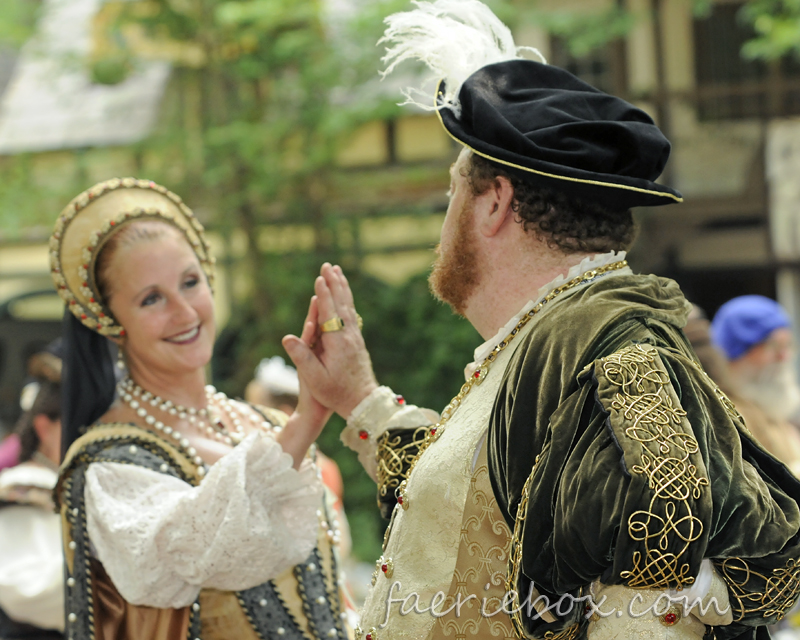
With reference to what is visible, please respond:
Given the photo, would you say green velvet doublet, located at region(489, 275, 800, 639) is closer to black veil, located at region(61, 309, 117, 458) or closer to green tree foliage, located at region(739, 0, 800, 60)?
black veil, located at region(61, 309, 117, 458)

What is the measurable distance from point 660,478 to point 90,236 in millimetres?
1700

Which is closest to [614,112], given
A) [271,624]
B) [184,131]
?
[271,624]

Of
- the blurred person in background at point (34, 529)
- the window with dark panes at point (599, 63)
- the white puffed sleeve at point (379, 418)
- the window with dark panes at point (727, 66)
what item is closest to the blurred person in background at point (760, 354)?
the white puffed sleeve at point (379, 418)

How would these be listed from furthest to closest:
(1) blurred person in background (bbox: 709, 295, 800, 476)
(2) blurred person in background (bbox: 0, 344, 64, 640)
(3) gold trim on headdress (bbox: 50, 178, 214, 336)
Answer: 1. (1) blurred person in background (bbox: 709, 295, 800, 476)
2. (2) blurred person in background (bbox: 0, 344, 64, 640)
3. (3) gold trim on headdress (bbox: 50, 178, 214, 336)

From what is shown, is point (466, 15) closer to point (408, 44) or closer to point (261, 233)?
point (408, 44)

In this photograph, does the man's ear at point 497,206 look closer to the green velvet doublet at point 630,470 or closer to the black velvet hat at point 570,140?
the black velvet hat at point 570,140

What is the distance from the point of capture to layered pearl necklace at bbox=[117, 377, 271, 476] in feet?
8.11

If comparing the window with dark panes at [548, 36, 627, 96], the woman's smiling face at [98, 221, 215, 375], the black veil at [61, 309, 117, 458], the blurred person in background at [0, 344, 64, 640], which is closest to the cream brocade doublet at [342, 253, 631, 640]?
the woman's smiling face at [98, 221, 215, 375]

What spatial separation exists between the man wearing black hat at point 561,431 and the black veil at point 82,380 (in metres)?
0.86

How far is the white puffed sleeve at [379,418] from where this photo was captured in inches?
87.4

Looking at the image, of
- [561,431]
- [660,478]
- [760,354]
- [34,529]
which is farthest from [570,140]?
[760,354]

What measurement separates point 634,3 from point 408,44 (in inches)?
324

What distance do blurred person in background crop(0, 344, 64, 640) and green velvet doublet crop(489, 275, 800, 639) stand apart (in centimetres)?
232

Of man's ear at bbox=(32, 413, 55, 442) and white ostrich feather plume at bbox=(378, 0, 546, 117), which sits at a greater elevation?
white ostrich feather plume at bbox=(378, 0, 546, 117)
